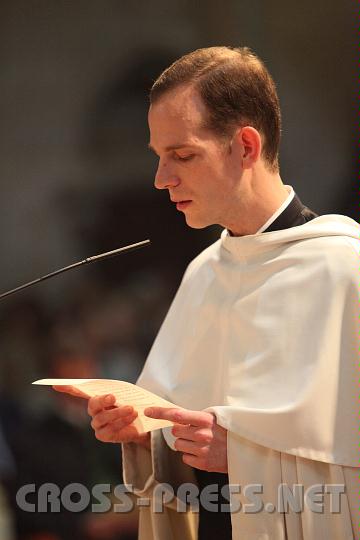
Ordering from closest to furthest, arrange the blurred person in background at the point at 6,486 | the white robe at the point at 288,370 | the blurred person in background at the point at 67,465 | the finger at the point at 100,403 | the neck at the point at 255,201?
the white robe at the point at 288,370
the finger at the point at 100,403
the neck at the point at 255,201
the blurred person in background at the point at 6,486
the blurred person in background at the point at 67,465

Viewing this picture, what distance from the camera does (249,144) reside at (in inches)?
109

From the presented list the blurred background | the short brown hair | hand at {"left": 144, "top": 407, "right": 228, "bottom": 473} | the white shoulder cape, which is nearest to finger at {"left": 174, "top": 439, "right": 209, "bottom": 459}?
hand at {"left": 144, "top": 407, "right": 228, "bottom": 473}

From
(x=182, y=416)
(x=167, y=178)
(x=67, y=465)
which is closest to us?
(x=182, y=416)

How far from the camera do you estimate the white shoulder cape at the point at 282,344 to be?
96.8 inches

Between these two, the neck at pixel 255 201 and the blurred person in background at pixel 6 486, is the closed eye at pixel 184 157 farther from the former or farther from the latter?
the blurred person in background at pixel 6 486

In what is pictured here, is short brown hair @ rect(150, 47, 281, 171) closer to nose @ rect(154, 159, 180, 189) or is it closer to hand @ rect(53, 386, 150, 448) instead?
nose @ rect(154, 159, 180, 189)

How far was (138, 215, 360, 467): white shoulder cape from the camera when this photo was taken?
8.07 ft

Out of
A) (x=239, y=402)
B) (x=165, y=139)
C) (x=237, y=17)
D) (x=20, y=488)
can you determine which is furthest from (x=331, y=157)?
(x=20, y=488)

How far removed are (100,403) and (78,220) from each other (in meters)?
2.46

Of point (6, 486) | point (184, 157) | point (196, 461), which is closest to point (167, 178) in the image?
point (184, 157)

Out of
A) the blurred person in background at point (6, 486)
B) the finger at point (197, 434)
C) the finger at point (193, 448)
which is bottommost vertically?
the blurred person in background at point (6, 486)

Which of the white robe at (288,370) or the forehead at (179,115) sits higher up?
the forehead at (179,115)

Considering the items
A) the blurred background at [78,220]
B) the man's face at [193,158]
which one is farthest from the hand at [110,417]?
the blurred background at [78,220]

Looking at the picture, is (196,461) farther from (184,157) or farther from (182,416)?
(184,157)
